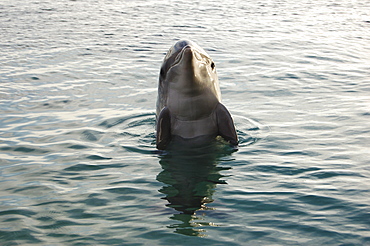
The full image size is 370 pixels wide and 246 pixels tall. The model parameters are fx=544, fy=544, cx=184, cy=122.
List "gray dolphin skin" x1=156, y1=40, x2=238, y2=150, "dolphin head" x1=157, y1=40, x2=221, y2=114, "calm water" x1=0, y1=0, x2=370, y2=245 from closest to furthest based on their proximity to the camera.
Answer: "calm water" x1=0, y1=0, x2=370, y2=245 < "dolphin head" x1=157, y1=40, x2=221, y2=114 < "gray dolphin skin" x1=156, y1=40, x2=238, y2=150

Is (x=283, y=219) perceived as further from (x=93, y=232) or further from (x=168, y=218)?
(x=93, y=232)

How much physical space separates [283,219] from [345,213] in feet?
2.20

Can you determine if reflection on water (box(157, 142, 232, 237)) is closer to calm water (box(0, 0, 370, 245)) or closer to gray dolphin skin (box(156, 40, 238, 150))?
calm water (box(0, 0, 370, 245))

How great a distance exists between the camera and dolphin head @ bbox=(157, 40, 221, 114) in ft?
23.9

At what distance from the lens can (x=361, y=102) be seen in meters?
10.3

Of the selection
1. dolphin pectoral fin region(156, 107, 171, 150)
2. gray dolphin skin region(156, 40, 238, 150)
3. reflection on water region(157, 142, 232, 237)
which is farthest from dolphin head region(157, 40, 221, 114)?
reflection on water region(157, 142, 232, 237)

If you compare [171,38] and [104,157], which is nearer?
[104,157]

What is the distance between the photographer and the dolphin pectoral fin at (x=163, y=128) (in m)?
7.68

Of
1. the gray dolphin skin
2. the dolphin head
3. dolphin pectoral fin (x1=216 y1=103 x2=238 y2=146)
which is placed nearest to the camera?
the dolphin head

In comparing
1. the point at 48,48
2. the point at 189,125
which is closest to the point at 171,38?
the point at 48,48

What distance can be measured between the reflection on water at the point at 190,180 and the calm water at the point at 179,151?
0.07 ft

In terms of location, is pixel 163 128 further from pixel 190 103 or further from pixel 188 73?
pixel 188 73

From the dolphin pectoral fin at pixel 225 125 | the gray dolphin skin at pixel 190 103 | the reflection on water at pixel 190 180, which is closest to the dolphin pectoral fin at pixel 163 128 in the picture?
the gray dolphin skin at pixel 190 103

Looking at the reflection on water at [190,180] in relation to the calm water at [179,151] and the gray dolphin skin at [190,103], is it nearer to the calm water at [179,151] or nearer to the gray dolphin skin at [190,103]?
the calm water at [179,151]
